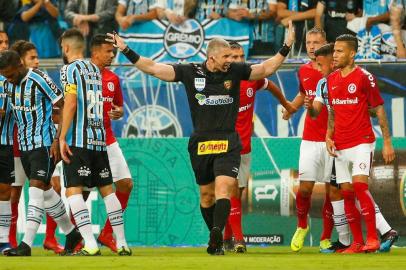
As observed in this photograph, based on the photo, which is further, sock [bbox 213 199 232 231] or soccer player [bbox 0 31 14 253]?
soccer player [bbox 0 31 14 253]

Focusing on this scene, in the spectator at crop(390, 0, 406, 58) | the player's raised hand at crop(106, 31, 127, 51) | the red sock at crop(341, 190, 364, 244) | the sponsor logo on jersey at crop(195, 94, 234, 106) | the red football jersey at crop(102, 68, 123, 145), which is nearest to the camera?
the player's raised hand at crop(106, 31, 127, 51)

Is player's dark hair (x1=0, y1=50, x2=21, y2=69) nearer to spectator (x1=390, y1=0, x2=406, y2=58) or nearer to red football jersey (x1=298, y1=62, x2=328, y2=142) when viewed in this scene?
red football jersey (x1=298, y1=62, x2=328, y2=142)

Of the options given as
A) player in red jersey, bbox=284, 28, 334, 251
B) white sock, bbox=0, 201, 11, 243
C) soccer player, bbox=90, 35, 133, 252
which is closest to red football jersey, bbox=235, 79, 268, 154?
player in red jersey, bbox=284, 28, 334, 251

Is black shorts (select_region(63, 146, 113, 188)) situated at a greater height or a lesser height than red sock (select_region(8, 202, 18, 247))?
greater

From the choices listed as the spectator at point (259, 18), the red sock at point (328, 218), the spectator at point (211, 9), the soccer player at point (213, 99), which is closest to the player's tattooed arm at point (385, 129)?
the soccer player at point (213, 99)

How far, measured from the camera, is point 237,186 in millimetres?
13000

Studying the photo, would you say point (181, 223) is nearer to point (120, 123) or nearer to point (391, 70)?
point (120, 123)

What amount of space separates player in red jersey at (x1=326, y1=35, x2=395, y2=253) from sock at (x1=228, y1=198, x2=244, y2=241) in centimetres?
126

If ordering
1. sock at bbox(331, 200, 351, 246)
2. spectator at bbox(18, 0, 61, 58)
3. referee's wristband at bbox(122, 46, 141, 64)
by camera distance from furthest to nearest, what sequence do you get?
spectator at bbox(18, 0, 61, 58) < sock at bbox(331, 200, 351, 246) < referee's wristband at bbox(122, 46, 141, 64)

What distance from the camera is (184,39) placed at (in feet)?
54.5

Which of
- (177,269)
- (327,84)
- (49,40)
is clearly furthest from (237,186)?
(49,40)

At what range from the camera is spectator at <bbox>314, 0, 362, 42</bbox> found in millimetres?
16344

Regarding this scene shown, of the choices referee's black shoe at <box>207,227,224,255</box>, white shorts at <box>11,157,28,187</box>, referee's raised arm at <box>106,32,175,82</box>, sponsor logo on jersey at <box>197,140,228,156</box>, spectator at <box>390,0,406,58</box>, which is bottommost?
referee's black shoe at <box>207,227,224,255</box>

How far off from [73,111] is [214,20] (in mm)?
6098
